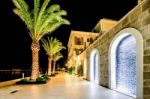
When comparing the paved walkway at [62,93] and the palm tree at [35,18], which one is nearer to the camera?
the paved walkway at [62,93]

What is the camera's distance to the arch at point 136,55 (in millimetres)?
8016

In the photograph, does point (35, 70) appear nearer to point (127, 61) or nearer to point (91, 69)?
point (91, 69)

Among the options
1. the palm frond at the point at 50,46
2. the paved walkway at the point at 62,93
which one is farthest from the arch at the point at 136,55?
the palm frond at the point at 50,46

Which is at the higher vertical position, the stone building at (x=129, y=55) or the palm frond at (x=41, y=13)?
the palm frond at (x=41, y=13)

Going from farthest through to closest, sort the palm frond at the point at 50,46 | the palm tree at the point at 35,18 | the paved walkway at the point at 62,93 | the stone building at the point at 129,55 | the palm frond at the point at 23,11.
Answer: the palm frond at the point at 50,46 → the palm tree at the point at 35,18 → the palm frond at the point at 23,11 → the paved walkway at the point at 62,93 → the stone building at the point at 129,55

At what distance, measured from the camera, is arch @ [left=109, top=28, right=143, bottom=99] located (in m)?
8.02

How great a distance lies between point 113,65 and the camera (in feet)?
40.0

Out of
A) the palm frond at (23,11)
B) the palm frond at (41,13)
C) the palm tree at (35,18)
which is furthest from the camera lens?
the palm frond at (41,13)

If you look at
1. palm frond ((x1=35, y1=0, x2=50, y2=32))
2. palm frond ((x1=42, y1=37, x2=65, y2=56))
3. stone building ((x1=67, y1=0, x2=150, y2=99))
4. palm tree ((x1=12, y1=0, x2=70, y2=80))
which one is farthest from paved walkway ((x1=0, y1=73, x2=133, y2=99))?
palm frond ((x1=42, y1=37, x2=65, y2=56))

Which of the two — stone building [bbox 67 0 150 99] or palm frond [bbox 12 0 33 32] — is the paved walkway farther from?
palm frond [bbox 12 0 33 32]

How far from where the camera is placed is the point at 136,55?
27.6 feet

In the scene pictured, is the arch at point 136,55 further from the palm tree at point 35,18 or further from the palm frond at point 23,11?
the palm frond at point 23,11

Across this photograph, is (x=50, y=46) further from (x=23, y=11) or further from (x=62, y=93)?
(x=62, y=93)

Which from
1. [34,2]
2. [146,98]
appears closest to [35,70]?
[34,2]
